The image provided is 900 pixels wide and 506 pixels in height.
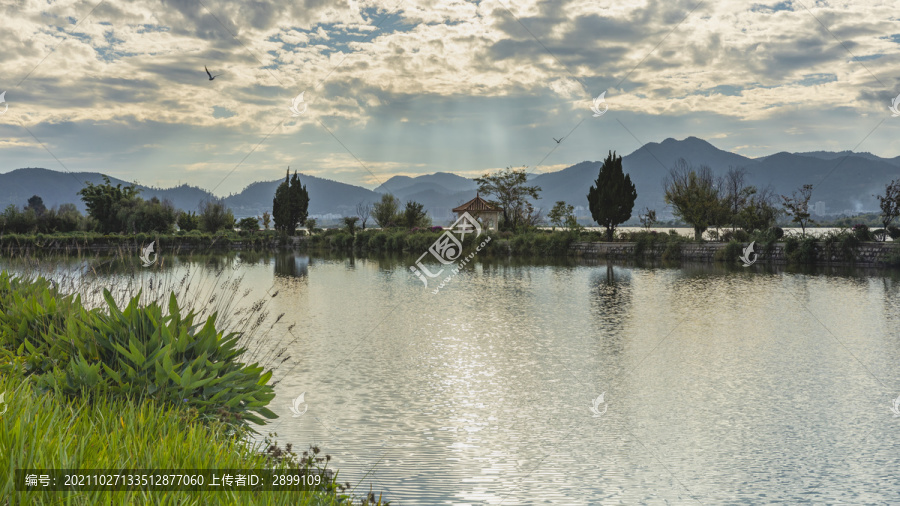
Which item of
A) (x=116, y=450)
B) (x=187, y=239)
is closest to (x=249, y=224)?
(x=187, y=239)

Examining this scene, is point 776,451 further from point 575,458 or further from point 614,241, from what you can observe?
point 614,241

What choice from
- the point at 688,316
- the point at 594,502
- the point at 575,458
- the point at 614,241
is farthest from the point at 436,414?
the point at 614,241

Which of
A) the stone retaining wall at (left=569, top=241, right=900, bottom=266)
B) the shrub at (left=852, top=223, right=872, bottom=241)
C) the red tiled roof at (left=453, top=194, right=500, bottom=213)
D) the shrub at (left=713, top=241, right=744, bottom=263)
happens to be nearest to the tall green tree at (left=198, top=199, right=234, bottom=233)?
the red tiled roof at (left=453, top=194, right=500, bottom=213)

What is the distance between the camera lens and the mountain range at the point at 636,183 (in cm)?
12694

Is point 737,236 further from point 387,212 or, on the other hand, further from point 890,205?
point 387,212

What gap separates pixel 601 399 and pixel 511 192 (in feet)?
137

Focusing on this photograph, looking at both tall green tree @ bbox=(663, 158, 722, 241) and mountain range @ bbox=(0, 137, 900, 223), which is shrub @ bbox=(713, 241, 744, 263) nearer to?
tall green tree @ bbox=(663, 158, 722, 241)

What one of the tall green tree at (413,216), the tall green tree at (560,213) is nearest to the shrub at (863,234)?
the tall green tree at (560,213)

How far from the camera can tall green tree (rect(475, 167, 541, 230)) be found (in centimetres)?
4775

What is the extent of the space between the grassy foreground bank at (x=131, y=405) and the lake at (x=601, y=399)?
3.36ft

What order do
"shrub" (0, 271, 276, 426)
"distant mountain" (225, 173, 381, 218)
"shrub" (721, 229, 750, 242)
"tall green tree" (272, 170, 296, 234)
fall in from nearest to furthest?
"shrub" (0, 271, 276, 426) < "shrub" (721, 229, 750, 242) < "tall green tree" (272, 170, 296, 234) < "distant mountain" (225, 173, 381, 218)

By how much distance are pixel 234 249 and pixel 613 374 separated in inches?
1692

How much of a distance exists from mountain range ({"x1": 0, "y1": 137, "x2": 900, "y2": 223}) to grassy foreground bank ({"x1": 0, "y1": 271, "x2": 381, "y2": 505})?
351ft

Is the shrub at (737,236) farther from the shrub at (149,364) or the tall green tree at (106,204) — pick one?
the tall green tree at (106,204)
